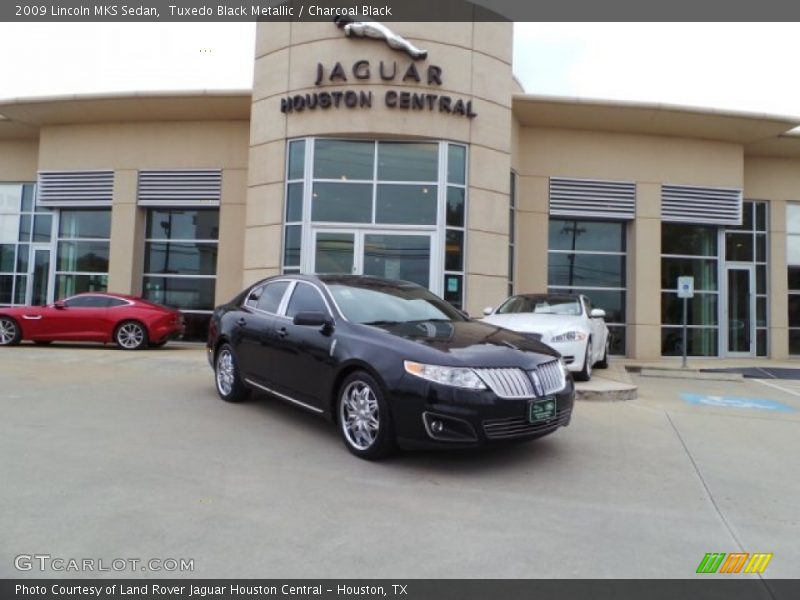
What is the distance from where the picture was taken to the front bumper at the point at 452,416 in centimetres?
406

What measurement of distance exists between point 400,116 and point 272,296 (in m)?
7.31

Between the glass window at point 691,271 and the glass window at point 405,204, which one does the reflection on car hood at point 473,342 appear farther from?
the glass window at point 691,271

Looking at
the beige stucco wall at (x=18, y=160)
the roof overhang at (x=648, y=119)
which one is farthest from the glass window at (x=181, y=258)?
the roof overhang at (x=648, y=119)

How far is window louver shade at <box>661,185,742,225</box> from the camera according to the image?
48.5 feet

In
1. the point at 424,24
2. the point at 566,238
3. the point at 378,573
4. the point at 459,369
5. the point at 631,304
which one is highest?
the point at 424,24

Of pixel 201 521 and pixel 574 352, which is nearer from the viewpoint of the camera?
pixel 201 521

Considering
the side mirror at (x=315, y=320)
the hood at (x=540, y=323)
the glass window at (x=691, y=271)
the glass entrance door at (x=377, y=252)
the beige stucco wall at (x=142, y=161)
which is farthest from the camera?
the glass window at (x=691, y=271)

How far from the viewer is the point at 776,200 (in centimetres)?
1605

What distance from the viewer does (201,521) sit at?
10.6 feet

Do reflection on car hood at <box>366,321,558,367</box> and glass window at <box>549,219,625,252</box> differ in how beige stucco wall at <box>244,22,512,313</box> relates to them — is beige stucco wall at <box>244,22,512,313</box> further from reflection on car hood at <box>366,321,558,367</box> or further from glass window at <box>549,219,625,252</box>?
reflection on car hood at <box>366,321,558,367</box>

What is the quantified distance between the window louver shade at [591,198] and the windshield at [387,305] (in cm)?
979

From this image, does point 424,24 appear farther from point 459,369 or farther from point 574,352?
point 459,369

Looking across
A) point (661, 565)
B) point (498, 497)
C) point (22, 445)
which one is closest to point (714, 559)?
point (661, 565)

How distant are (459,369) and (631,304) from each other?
12.1 meters
